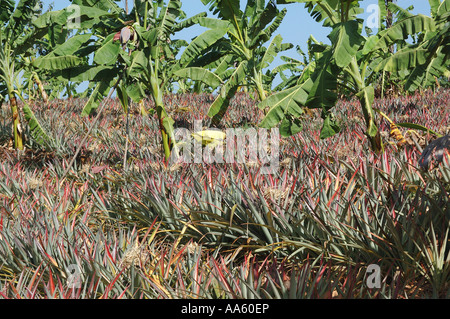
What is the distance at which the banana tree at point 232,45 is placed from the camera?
26.9 ft

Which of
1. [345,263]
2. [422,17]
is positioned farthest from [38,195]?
[422,17]

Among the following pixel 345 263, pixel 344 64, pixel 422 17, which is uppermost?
pixel 422 17

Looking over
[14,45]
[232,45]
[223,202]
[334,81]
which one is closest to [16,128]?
[14,45]

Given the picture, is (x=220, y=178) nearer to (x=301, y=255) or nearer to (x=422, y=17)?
(x=301, y=255)

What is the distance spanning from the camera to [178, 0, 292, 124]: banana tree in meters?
8.19

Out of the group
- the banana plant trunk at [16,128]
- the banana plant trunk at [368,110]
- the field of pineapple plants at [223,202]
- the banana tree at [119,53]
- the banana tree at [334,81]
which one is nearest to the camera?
the field of pineapple plants at [223,202]

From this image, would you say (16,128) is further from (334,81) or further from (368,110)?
(368,110)

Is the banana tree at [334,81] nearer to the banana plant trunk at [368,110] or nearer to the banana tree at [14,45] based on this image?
the banana plant trunk at [368,110]

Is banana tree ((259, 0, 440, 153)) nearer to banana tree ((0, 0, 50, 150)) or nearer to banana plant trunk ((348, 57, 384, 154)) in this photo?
banana plant trunk ((348, 57, 384, 154))

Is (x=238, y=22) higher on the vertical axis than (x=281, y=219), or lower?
higher

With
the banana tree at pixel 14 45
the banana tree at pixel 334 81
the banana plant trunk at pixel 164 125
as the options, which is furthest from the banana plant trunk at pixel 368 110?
the banana tree at pixel 14 45

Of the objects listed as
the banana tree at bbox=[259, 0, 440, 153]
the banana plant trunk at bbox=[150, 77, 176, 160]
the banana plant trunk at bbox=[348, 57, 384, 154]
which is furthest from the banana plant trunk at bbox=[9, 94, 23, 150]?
the banana plant trunk at bbox=[348, 57, 384, 154]

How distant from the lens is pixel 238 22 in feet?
29.8

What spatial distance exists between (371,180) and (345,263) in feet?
3.20
